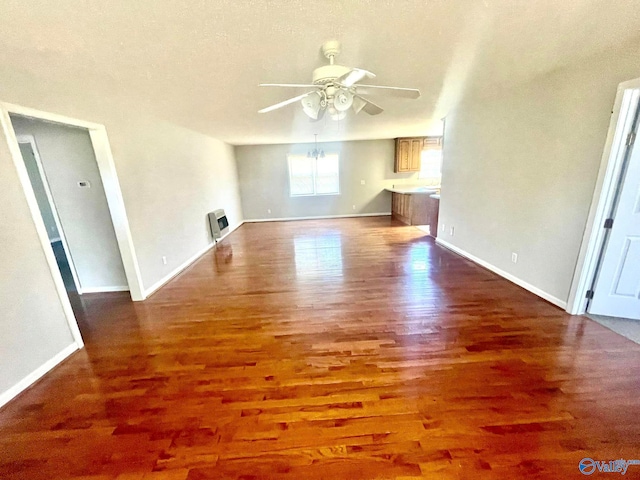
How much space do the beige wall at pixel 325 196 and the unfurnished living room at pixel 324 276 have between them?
3761 mm

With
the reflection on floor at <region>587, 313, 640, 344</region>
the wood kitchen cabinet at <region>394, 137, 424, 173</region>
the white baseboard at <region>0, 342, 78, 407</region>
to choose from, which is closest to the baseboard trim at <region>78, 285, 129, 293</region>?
the white baseboard at <region>0, 342, 78, 407</region>

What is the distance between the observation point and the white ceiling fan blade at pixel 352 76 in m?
1.77

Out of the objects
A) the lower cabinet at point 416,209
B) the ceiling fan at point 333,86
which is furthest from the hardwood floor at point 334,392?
the lower cabinet at point 416,209

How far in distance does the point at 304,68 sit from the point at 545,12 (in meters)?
1.75

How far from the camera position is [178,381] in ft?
6.39

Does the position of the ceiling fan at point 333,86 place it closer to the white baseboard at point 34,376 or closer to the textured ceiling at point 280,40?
the textured ceiling at point 280,40

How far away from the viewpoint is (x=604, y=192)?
2.23m

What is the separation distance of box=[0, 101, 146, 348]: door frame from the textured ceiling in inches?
11.7

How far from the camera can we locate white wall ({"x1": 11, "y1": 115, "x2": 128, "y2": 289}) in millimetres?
3035

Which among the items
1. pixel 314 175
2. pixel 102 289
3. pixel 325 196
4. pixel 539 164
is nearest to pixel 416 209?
pixel 325 196

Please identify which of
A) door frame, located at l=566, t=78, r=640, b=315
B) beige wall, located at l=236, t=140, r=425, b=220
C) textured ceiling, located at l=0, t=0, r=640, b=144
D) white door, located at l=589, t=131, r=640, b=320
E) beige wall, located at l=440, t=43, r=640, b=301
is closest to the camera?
textured ceiling, located at l=0, t=0, r=640, b=144

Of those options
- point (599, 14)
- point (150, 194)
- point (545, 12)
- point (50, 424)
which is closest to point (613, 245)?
point (599, 14)

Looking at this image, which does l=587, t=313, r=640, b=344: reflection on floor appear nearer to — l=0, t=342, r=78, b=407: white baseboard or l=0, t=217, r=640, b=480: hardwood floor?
l=0, t=217, r=640, b=480: hardwood floor

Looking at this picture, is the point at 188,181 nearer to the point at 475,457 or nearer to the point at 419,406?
the point at 419,406
